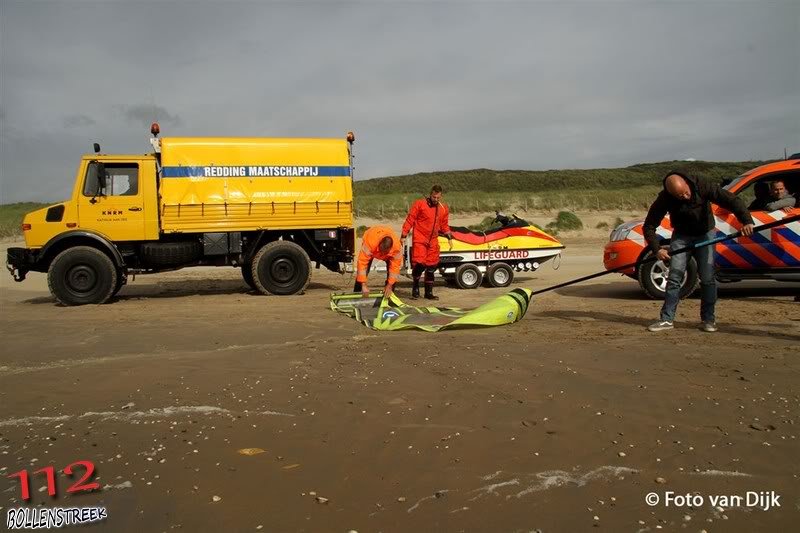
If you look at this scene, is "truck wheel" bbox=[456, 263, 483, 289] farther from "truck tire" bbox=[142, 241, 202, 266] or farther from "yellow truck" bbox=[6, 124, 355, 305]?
"truck tire" bbox=[142, 241, 202, 266]

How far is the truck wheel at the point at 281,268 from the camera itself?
11.3 m

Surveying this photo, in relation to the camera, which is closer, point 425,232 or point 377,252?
point 377,252

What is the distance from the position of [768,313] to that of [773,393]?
403cm

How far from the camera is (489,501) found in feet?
9.66

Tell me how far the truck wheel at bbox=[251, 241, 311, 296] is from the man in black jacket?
6.53 meters

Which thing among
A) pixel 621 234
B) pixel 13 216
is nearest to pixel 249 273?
pixel 621 234

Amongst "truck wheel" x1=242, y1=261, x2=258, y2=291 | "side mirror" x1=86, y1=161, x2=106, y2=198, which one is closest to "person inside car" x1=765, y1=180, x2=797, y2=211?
"truck wheel" x1=242, y1=261, x2=258, y2=291

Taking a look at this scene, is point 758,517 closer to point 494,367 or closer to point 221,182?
point 494,367

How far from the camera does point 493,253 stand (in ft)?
40.2

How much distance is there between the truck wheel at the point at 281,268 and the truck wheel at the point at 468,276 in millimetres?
2951

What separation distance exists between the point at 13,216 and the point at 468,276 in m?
38.8

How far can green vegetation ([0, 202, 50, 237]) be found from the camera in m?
29.2

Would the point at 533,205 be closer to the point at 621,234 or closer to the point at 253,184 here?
the point at 621,234

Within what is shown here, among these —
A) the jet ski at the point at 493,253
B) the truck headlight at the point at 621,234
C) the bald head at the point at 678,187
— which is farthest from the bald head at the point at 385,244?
the bald head at the point at 678,187
